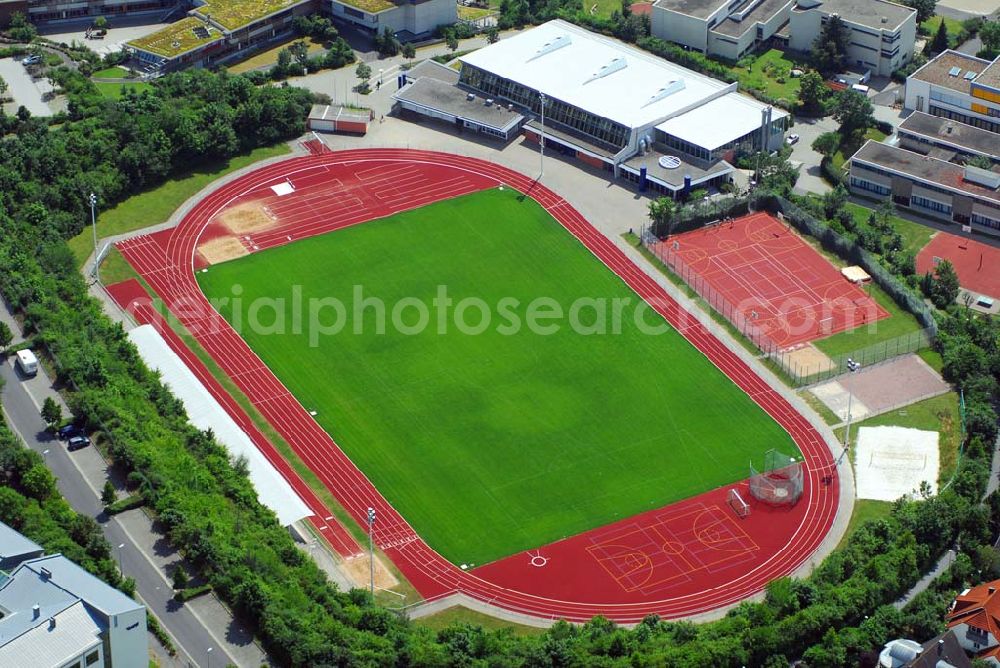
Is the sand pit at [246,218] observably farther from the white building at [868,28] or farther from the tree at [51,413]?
the white building at [868,28]

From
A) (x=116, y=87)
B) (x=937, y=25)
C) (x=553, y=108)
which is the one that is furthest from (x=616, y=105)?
(x=116, y=87)

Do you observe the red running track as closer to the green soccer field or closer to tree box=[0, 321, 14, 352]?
the green soccer field

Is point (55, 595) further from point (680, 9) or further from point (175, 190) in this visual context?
point (680, 9)

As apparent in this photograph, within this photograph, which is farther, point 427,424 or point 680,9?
point 680,9

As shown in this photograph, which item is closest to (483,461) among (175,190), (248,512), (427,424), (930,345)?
(427,424)

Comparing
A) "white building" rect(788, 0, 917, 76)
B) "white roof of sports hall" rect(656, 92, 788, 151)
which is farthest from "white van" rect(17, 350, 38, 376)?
"white building" rect(788, 0, 917, 76)

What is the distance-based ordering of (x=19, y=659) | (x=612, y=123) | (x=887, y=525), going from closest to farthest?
1. (x=19, y=659)
2. (x=887, y=525)
3. (x=612, y=123)
